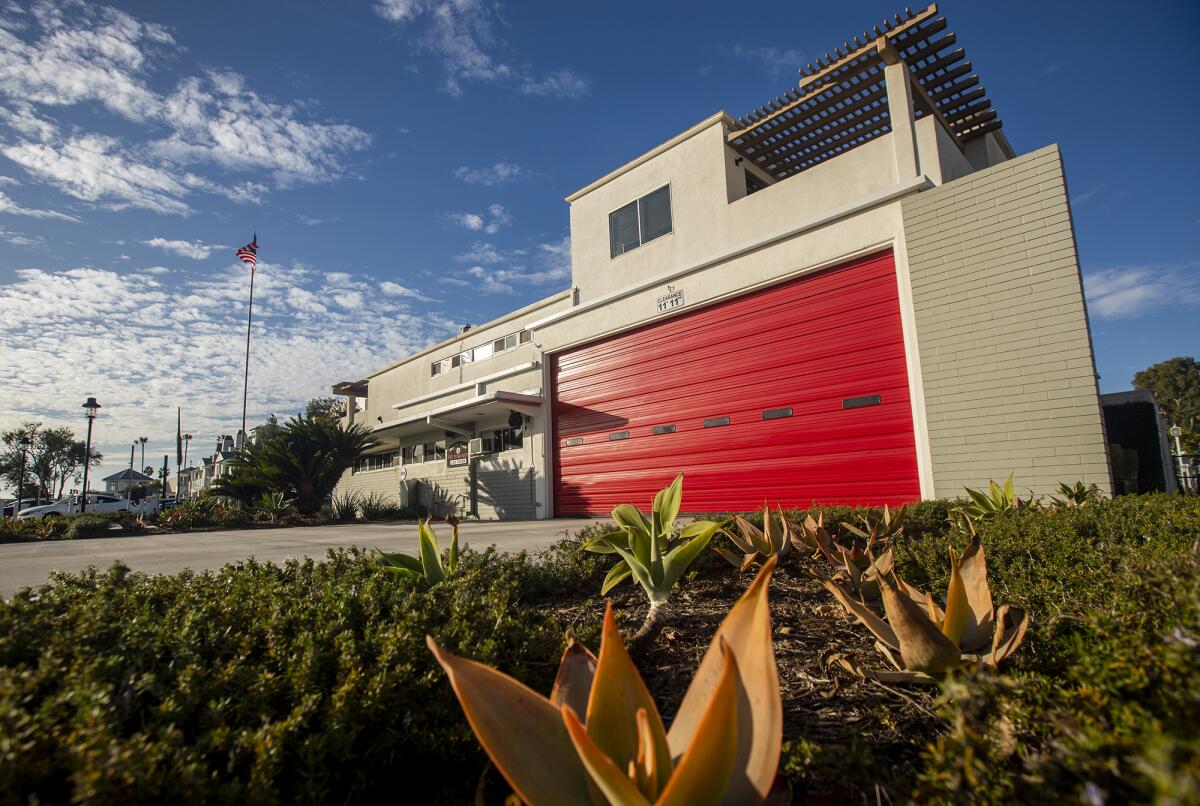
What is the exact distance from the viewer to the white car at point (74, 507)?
23.3 m

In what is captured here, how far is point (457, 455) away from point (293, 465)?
15.1 ft

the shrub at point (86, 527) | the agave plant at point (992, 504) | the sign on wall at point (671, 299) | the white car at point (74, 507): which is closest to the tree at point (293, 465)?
the shrub at point (86, 527)

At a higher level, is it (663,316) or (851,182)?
(851,182)

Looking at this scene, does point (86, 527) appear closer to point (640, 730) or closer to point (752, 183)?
point (640, 730)

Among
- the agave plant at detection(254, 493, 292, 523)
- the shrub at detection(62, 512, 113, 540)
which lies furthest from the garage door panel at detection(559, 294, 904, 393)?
the shrub at detection(62, 512, 113, 540)

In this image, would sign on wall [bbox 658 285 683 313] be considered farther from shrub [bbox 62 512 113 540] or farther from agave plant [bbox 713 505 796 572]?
shrub [bbox 62 512 113 540]

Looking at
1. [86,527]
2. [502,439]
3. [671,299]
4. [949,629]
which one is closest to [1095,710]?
[949,629]

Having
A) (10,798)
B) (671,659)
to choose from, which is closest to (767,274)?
(671,659)

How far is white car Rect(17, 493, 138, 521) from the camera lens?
23.3 metres

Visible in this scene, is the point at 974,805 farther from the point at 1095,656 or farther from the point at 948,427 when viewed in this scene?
the point at 948,427

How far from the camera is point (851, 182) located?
826 cm

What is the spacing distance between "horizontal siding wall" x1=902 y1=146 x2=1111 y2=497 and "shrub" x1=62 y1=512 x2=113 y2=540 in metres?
15.8

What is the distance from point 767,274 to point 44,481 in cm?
6497

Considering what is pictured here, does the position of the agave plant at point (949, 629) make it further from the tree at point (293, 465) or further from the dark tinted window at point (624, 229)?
the tree at point (293, 465)
